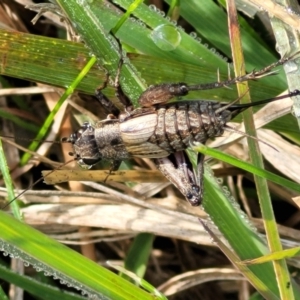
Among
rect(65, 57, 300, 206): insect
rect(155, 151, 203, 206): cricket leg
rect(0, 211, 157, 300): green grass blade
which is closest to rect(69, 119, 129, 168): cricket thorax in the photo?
rect(65, 57, 300, 206): insect

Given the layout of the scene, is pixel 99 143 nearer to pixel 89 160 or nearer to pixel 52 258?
pixel 89 160

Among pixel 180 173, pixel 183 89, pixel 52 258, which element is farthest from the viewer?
pixel 180 173

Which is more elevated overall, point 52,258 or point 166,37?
point 166,37

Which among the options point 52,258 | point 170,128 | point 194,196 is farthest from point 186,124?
point 52,258

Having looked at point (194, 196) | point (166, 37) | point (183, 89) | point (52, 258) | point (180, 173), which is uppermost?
point (166, 37)

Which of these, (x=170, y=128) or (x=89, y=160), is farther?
(x=89, y=160)

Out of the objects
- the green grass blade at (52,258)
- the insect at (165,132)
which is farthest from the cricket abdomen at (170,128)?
the green grass blade at (52,258)

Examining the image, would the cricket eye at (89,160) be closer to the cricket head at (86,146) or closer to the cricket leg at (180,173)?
the cricket head at (86,146)

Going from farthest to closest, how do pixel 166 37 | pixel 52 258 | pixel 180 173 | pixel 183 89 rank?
pixel 180 173 < pixel 166 37 < pixel 183 89 < pixel 52 258
